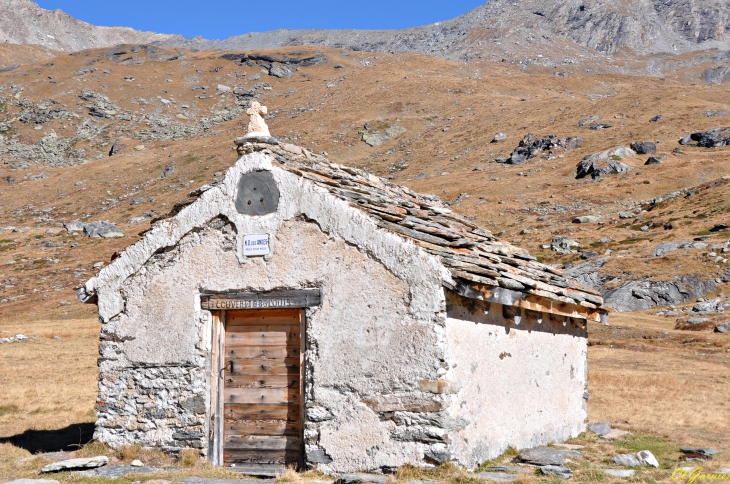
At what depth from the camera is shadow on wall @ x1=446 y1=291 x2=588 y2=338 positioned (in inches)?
360

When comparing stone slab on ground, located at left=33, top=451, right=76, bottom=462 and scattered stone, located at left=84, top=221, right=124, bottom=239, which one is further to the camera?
scattered stone, located at left=84, top=221, right=124, bottom=239

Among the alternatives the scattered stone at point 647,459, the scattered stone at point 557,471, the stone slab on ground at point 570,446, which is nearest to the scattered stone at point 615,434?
the stone slab on ground at point 570,446

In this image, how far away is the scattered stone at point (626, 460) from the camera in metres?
10.3

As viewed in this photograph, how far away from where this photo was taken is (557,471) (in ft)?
30.7

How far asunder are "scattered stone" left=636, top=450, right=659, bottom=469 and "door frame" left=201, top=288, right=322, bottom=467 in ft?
15.6

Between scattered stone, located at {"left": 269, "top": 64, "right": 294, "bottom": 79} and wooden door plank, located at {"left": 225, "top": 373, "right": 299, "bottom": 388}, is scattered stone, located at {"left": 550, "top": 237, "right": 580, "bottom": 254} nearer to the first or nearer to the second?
wooden door plank, located at {"left": 225, "top": 373, "right": 299, "bottom": 388}

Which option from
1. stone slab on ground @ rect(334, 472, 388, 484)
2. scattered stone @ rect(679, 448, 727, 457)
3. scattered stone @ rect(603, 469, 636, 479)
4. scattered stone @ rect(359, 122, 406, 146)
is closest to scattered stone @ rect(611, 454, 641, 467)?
scattered stone @ rect(603, 469, 636, 479)

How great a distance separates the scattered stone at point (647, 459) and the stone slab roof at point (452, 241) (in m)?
2.30

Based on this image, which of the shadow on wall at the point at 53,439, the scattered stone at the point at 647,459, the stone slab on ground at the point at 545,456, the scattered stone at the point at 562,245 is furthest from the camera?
the scattered stone at the point at 562,245

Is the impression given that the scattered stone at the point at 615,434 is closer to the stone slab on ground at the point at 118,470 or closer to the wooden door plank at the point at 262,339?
the wooden door plank at the point at 262,339

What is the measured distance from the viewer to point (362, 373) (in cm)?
904

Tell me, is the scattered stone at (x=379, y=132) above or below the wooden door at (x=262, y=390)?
above

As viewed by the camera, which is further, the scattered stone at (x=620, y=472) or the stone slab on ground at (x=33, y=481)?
the scattered stone at (x=620, y=472)

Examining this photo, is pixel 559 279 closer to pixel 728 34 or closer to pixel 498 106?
pixel 498 106
